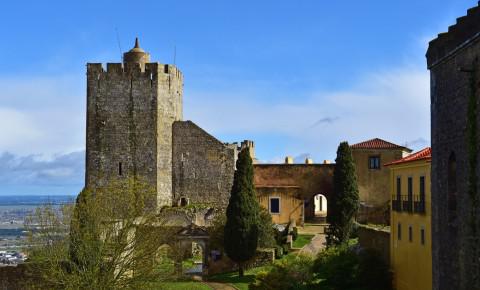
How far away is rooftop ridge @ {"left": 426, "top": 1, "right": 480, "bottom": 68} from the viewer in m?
13.3

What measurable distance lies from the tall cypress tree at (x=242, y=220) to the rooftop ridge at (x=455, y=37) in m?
26.2

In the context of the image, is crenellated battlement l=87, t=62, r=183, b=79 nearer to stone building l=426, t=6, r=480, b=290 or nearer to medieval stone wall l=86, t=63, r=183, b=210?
medieval stone wall l=86, t=63, r=183, b=210

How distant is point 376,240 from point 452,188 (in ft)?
68.6

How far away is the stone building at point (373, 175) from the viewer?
2069 inches

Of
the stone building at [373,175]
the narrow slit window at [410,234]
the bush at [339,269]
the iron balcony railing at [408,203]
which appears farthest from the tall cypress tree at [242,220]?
the narrow slit window at [410,234]

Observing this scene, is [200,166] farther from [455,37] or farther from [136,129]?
[455,37]

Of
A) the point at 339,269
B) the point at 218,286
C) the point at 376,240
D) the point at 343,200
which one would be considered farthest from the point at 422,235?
the point at 343,200

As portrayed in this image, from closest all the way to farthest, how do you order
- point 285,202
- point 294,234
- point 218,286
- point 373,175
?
point 218,286
point 294,234
point 373,175
point 285,202

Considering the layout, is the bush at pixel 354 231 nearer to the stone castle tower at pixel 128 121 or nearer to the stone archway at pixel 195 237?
the stone archway at pixel 195 237

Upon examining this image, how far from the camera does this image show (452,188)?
49.3ft

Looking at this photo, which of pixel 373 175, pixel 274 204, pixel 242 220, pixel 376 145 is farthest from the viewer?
pixel 274 204

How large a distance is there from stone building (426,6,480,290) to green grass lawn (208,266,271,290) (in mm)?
23018

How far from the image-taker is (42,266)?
96.5 feet

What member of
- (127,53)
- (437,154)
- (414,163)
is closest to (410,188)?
(414,163)
